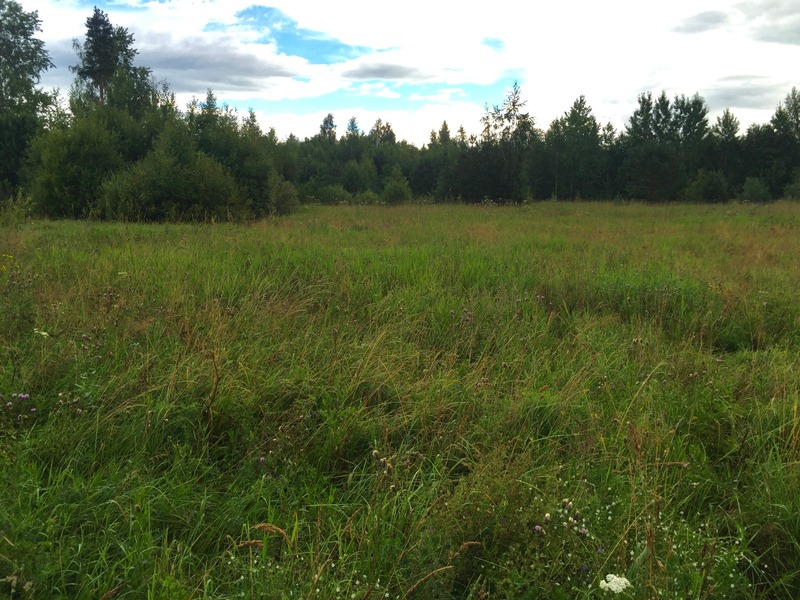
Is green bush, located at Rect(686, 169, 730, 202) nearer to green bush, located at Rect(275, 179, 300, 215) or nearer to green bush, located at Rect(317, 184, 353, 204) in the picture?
green bush, located at Rect(317, 184, 353, 204)

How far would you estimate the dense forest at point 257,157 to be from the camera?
17688 mm

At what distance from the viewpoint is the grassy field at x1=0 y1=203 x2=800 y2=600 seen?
222 centimetres

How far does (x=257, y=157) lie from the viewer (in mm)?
21141

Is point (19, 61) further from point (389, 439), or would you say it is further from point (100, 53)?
point (389, 439)

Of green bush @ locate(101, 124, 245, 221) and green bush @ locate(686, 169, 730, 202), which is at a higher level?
green bush @ locate(686, 169, 730, 202)

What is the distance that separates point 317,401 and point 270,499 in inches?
40.4

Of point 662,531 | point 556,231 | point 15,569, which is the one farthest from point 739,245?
point 15,569

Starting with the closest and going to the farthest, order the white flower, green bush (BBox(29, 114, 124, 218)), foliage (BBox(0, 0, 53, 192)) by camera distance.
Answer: the white flower, green bush (BBox(29, 114, 124, 218)), foliage (BBox(0, 0, 53, 192))

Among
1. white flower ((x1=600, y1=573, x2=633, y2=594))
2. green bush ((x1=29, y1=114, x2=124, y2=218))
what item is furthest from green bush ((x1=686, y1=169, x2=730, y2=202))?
white flower ((x1=600, y1=573, x2=633, y2=594))

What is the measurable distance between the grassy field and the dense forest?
33.4 ft

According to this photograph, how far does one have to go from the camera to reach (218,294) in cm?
593

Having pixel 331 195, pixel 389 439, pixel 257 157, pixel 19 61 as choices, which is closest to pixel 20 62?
pixel 19 61

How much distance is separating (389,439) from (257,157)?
19.8 metres

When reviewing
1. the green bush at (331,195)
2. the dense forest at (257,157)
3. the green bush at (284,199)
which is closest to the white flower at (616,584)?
the dense forest at (257,157)
